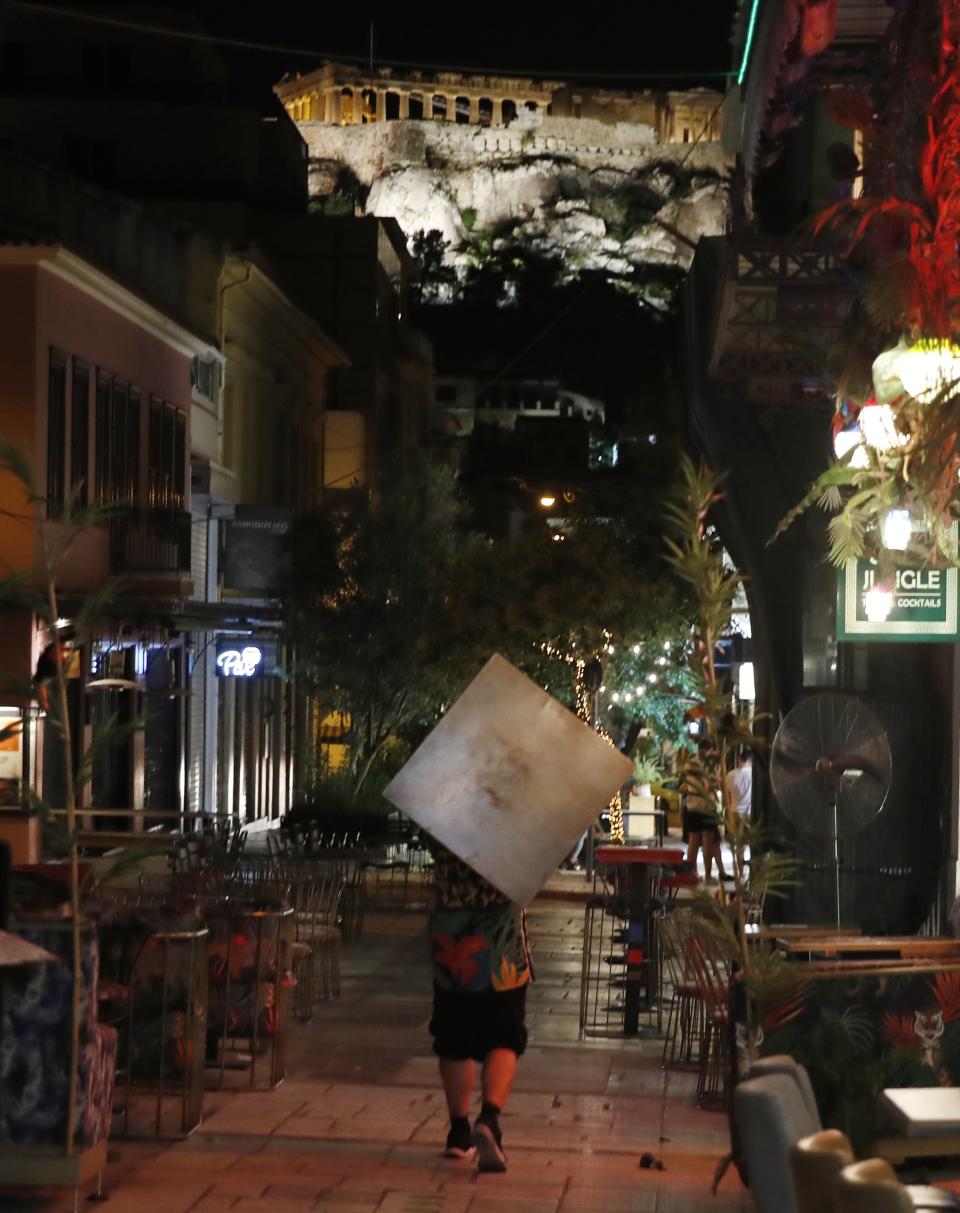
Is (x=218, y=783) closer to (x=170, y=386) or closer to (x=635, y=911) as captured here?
(x=170, y=386)

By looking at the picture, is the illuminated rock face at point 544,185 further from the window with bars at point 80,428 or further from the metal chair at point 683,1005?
the metal chair at point 683,1005

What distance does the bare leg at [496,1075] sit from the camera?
8250mm

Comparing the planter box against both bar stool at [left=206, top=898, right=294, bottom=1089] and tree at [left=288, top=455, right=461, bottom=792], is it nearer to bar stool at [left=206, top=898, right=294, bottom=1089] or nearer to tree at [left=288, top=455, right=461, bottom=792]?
tree at [left=288, top=455, right=461, bottom=792]

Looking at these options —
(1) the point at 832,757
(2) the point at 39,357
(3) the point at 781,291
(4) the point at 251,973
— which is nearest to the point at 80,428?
(2) the point at 39,357

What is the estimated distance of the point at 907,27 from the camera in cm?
804

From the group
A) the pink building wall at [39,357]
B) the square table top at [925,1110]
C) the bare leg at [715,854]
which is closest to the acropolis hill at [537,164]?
the pink building wall at [39,357]

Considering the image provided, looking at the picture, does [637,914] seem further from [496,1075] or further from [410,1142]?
[496,1075]

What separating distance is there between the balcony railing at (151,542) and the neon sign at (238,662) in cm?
208

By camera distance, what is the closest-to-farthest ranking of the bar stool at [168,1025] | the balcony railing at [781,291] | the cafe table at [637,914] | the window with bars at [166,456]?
the bar stool at [168,1025] → the balcony railing at [781,291] → the cafe table at [637,914] → the window with bars at [166,456]

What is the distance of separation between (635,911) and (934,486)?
20.7 ft

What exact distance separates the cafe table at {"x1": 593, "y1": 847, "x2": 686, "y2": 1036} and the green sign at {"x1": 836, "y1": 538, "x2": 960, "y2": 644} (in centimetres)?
370

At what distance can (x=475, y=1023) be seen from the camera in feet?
27.3

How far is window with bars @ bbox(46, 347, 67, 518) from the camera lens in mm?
20672

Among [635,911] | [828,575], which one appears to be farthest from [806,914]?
[828,575]
